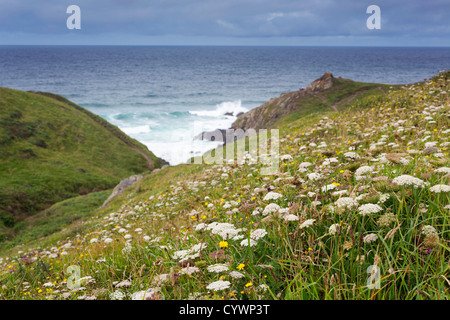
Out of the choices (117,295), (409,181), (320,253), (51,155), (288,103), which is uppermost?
(288,103)

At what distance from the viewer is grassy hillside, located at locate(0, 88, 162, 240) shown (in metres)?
30.8

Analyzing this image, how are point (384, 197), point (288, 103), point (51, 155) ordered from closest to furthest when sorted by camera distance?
point (384, 197) → point (51, 155) → point (288, 103)

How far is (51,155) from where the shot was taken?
4159 cm

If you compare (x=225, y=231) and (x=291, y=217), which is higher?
(x=291, y=217)

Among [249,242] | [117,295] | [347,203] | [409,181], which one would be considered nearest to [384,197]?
[409,181]

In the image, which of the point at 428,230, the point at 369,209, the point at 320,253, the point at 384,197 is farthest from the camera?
the point at 384,197

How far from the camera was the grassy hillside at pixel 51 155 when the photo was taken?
30844 millimetres

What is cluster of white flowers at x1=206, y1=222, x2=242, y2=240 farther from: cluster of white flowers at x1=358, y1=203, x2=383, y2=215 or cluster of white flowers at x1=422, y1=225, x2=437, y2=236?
cluster of white flowers at x1=422, y1=225, x2=437, y2=236

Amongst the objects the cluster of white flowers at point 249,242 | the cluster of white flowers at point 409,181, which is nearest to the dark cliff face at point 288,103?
the cluster of white flowers at point 409,181

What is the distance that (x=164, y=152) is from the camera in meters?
65.1

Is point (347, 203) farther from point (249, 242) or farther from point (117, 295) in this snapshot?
point (117, 295)

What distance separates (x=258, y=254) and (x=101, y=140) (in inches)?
2148
